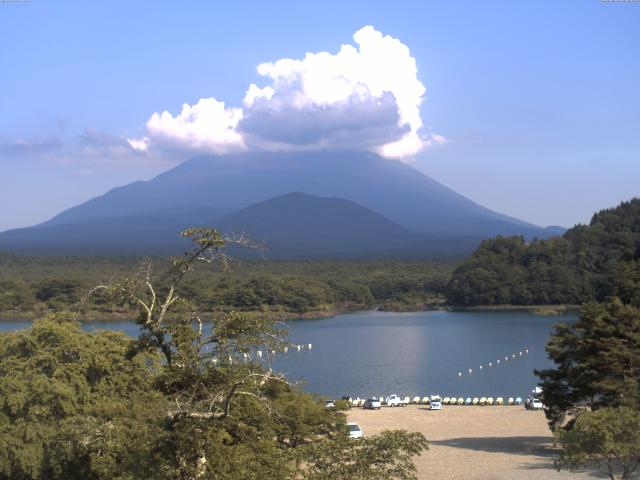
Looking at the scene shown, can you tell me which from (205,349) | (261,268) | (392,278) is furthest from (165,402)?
(261,268)

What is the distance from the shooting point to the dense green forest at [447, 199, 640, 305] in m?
56.8

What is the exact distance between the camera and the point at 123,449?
27.3ft

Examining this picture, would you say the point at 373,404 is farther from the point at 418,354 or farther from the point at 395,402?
the point at 418,354

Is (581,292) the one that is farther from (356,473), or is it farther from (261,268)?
(356,473)

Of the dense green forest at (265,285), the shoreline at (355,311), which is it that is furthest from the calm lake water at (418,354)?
the dense green forest at (265,285)

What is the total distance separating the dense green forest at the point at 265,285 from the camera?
167 ft

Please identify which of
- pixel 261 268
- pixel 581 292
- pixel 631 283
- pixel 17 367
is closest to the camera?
pixel 17 367

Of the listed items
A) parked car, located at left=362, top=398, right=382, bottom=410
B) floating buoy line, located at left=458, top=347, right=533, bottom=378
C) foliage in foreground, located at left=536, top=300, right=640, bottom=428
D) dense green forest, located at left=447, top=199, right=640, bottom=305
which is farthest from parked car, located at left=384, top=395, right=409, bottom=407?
dense green forest, located at left=447, top=199, right=640, bottom=305

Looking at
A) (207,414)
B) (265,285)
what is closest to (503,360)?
(265,285)

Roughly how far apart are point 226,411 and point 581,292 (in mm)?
52872

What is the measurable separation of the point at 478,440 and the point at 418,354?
18.1 metres

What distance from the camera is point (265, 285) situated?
53.2 metres

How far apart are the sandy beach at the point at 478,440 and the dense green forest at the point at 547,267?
114ft

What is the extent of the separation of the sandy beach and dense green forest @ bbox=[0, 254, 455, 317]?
23.0m
